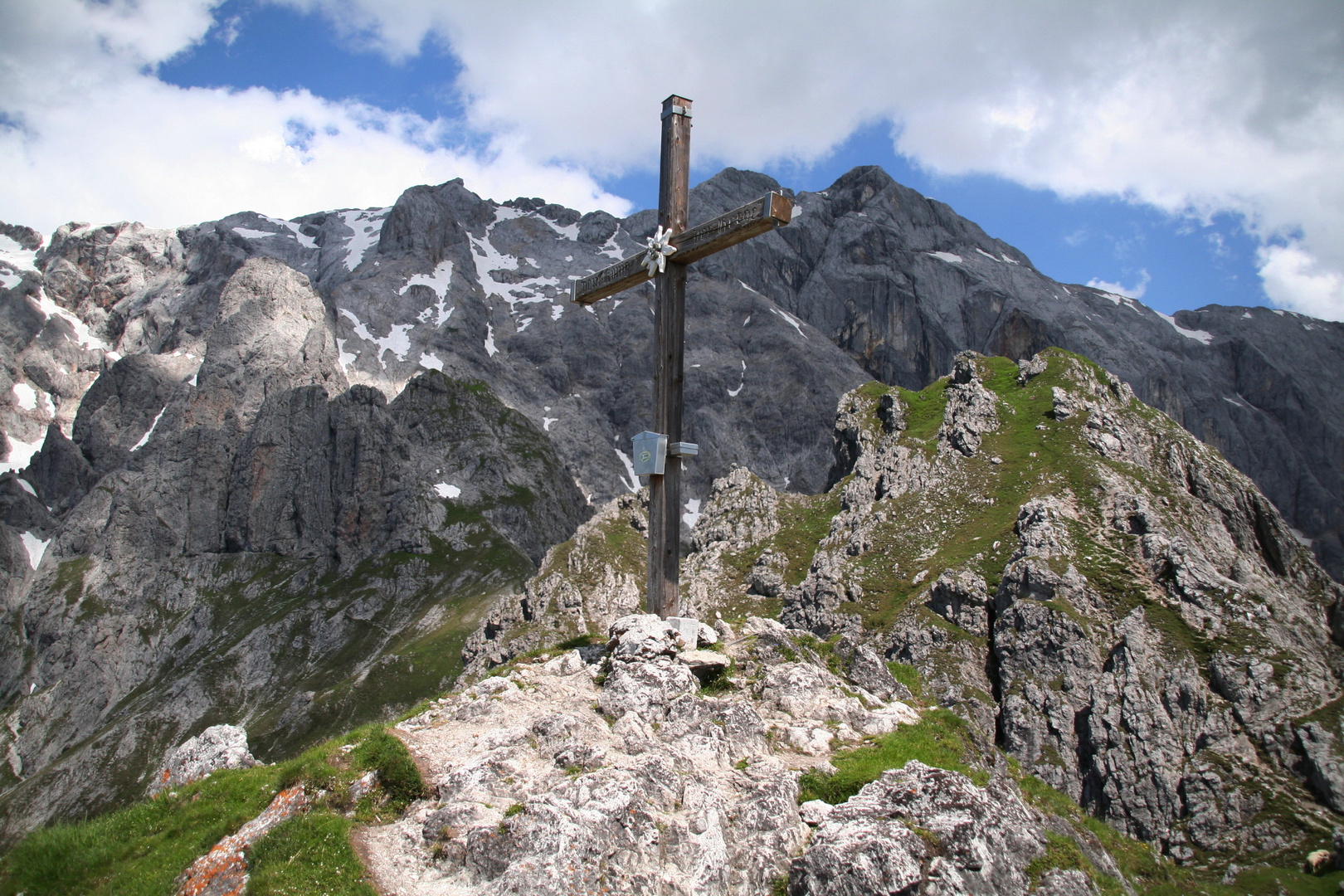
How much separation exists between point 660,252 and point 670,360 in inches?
83.1

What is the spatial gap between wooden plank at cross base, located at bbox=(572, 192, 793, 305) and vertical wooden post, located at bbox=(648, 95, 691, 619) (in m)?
0.46

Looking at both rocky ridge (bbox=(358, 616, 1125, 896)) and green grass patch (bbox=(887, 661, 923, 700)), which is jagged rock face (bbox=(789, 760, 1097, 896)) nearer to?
rocky ridge (bbox=(358, 616, 1125, 896))

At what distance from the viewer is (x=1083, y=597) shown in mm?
49656

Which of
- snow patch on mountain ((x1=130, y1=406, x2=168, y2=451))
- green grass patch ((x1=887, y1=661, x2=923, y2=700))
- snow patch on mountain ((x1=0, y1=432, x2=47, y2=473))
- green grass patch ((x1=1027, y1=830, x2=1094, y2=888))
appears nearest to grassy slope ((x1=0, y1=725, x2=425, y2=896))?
green grass patch ((x1=1027, y1=830, x2=1094, y2=888))

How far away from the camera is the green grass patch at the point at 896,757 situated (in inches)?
384

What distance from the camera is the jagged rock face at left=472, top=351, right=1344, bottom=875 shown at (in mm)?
40156

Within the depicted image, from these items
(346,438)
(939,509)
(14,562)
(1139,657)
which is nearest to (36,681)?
(14,562)

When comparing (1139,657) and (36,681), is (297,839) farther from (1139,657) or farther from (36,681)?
(36,681)

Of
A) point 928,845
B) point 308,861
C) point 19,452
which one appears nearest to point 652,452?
point 928,845

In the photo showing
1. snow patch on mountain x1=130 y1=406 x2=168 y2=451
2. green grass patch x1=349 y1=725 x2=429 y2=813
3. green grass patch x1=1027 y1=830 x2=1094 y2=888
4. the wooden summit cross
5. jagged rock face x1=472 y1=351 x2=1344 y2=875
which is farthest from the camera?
snow patch on mountain x1=130 y1=406 x2=168 y2=451

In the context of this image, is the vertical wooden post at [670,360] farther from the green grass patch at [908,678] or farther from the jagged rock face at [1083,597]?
the green grass patch at [908,678]

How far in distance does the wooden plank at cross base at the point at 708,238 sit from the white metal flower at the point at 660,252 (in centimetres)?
11

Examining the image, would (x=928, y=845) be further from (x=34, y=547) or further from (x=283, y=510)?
(x=34, y=547)

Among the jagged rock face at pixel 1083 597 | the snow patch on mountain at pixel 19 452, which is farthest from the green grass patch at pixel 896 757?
the snow patch on mountain at pixel 19 452
